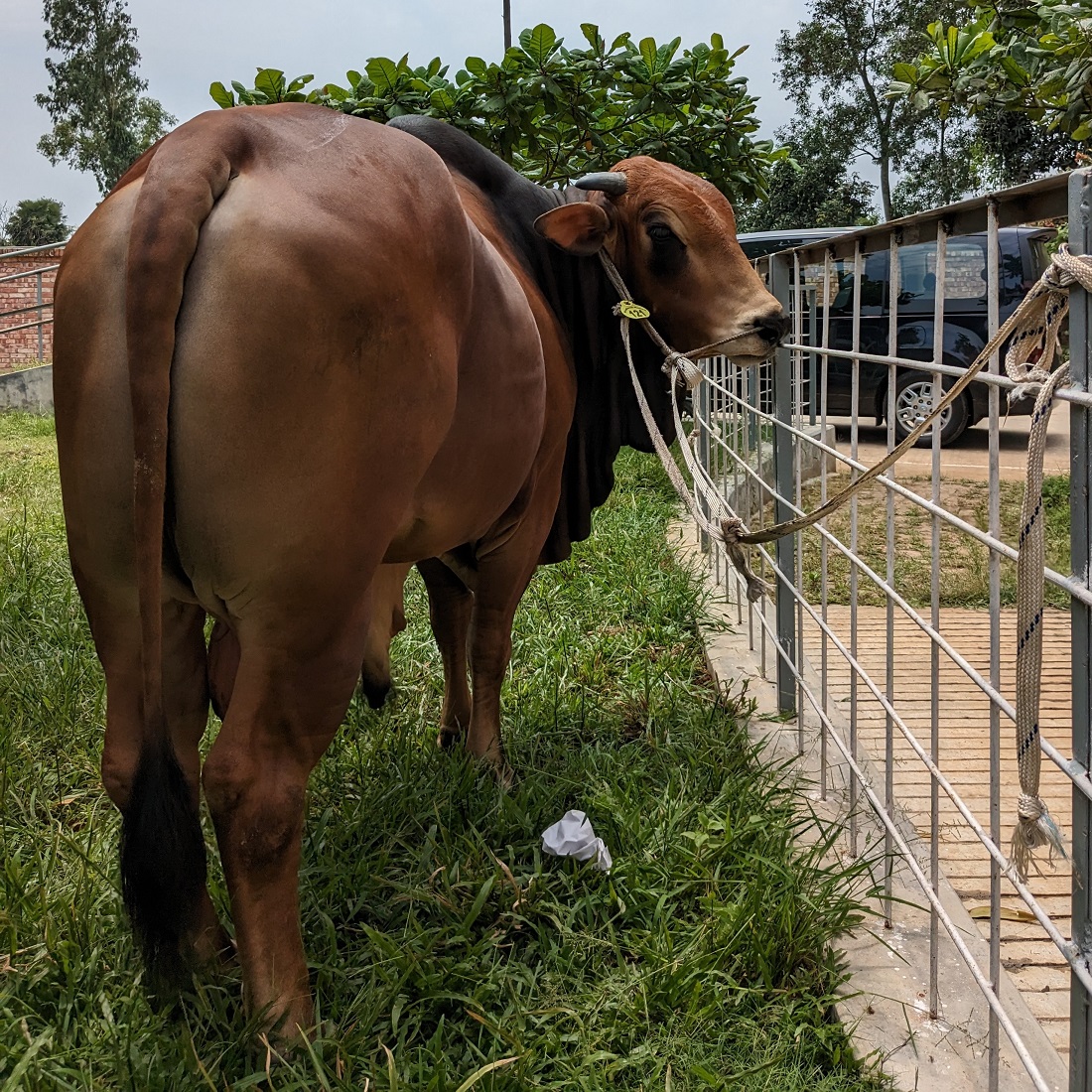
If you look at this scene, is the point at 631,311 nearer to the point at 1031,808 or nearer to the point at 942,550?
the point at 1031,808

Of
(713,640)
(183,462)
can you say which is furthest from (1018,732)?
(713,640)

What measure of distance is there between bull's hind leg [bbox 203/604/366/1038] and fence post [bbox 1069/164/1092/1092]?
1185 millimetres

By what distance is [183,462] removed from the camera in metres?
1.83

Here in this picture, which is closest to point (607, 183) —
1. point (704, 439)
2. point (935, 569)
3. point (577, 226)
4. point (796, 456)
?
point (577, 226)

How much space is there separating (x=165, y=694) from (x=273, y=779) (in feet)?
1.29

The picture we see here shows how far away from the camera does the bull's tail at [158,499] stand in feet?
5.81

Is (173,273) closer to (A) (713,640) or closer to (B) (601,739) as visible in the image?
(B) (601,739)

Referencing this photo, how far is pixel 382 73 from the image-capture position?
18.9 feet

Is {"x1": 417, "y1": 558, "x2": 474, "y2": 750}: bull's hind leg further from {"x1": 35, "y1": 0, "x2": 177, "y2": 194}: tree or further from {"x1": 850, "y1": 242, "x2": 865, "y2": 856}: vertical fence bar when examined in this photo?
{"x1": 35, "y1": 0, "x2": 177, "y2": 194}: tree

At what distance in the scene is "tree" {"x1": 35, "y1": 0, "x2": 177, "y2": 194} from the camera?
116ft

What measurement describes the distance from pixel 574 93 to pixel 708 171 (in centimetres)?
110

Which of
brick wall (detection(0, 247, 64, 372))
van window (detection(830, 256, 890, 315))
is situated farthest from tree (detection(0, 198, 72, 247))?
van window (detection(830, 256, 890, 315))

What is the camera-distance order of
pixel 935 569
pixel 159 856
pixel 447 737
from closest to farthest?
pixel 159 856
pixel 935 569
pixel 447 737

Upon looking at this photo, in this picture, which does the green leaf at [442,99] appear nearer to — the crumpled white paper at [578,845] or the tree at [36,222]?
the crumpled white paper at [578,845]
